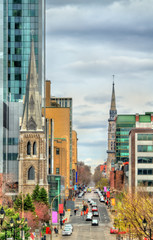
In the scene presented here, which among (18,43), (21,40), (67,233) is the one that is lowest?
(67,233)

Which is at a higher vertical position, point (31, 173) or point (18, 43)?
point (18, 43)

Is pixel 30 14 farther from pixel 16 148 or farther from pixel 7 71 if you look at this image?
pixel 16 148

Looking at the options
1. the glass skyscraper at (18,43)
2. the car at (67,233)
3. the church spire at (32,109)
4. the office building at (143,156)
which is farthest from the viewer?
the glass skyscraper at (18,43)

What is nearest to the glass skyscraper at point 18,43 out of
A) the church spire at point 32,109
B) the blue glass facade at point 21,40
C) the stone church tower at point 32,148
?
the blue glass facade at point 21,40

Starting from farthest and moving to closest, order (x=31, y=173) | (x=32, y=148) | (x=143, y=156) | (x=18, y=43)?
(x=18, y=43) < (x=32, y=148) < (x=31, y=173) < (x=143, y=156)

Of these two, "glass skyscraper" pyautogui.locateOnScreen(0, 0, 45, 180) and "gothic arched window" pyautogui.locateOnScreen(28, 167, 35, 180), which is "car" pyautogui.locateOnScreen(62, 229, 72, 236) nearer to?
"gothic arched window" pyautogui.locateOnScreen(28, 167, 35, 180)

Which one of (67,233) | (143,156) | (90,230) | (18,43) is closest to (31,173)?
(143,156)

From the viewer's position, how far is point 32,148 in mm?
128625

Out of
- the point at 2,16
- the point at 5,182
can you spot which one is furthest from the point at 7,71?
the point at 5,182

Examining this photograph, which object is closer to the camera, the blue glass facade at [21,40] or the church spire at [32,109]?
the church spire at [32,109]

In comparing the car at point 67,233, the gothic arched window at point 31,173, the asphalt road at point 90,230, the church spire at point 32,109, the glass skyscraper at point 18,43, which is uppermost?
the glass skyscraper at point 18,43

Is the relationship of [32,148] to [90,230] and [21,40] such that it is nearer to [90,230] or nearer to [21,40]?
[90,230]

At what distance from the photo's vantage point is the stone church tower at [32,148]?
417 feet

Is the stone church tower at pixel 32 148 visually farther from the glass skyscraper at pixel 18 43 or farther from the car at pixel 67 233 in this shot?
the car at pixel 67 233
